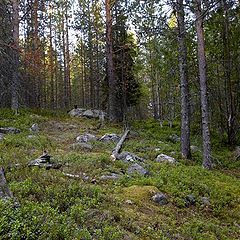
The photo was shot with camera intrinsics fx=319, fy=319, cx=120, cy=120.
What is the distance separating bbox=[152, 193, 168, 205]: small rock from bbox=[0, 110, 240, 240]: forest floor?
8 centimetres

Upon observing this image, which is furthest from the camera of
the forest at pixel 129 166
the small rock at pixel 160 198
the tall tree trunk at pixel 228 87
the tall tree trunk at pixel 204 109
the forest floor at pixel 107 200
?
the tall tree trunk at pixel 228 87

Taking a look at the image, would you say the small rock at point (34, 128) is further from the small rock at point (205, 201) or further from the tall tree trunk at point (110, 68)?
the small rock at point (205, 201)

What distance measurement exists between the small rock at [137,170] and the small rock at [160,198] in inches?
55.8

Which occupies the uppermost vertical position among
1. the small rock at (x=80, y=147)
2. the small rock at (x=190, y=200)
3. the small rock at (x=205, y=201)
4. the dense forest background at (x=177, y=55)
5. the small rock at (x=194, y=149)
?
the dense forest background at (x=177, y=55)

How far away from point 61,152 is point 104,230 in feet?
19.4

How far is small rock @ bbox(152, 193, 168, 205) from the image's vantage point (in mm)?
7010

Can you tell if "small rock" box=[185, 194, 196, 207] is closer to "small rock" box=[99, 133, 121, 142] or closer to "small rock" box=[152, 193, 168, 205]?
"small rock" box=[152, 193, 168, 205]

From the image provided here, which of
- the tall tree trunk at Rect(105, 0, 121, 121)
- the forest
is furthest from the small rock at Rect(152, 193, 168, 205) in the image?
the tall tree trunk at Rect(105, 0, 121, 121)

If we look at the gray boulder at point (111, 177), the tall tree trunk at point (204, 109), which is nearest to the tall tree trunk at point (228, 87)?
the tall tree trunk at point (204, 109)

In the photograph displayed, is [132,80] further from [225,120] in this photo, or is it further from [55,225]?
[55,225]

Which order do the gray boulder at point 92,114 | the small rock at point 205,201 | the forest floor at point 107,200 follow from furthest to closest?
the gray boulder at point 92,114 → the small rock at point 205,201 → the forest floor at point 107,200

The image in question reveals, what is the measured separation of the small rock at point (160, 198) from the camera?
276 inches

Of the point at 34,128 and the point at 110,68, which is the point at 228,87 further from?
the point at 34,128

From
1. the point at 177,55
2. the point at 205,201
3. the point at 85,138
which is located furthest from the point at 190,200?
the point at 177,55
